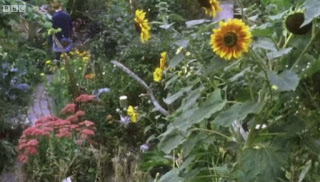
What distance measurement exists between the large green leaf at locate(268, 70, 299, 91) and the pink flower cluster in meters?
3.20

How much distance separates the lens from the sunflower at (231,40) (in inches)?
52.8

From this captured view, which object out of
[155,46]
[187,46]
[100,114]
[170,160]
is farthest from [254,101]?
[155,46]

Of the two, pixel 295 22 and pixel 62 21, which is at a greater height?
pixel 62 21

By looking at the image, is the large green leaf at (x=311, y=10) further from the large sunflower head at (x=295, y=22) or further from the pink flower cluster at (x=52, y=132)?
the pink flower cluster at (x=52, y=132)

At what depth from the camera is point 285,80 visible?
1.30m

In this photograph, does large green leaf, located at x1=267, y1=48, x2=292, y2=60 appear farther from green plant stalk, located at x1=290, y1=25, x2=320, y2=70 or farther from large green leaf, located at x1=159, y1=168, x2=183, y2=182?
large green leaf, located at x1=159, y1=168, x2=183, y2=182

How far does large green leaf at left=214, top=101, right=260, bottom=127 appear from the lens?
136 cm

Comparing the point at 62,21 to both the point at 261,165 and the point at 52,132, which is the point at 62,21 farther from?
the point at 261,165

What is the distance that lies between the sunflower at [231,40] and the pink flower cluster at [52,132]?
314 centimetres

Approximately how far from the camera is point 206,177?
156 cm

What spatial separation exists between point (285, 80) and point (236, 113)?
0.14 m

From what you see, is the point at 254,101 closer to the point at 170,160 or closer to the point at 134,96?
the point at 170,160

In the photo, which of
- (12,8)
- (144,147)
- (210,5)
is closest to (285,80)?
(210,5)

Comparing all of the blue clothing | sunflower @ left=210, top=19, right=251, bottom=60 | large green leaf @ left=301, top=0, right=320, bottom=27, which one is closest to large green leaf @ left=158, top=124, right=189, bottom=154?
sunflower @ left=210, top=19, right=251, bottom=60
